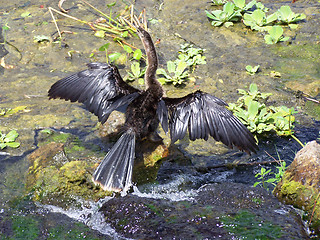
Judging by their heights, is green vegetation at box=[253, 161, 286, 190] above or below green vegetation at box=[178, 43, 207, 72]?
below

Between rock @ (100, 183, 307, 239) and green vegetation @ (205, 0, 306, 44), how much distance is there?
3954 millimetres

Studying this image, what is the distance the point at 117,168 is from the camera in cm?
427

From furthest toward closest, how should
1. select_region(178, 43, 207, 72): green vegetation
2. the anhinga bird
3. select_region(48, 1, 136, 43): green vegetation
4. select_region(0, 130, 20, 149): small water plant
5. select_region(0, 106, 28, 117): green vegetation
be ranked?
select_region(48, 1, 136, 43): green vegetation, select_region(178, 43, 207, 72): green vegetation, select_region(0, 106, 28, 117): green vegetation, select_region(0, 130, 20, 149): small water plant, the anhinga bird

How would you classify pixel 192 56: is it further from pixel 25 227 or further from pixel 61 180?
pixel 25 227

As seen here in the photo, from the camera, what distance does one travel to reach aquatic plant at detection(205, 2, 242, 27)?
7.38 meters

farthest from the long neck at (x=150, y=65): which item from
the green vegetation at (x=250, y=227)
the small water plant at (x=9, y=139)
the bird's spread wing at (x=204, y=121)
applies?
the green vegetation at (x=250, y=227)

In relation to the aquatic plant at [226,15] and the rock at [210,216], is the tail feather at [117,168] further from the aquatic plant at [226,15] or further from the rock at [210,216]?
the aquatic plant at [226,15]

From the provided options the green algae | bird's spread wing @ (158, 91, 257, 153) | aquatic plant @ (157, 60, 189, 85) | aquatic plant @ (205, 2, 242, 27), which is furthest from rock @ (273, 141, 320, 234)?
aquatic plant @ (205, 2, 242, 27)

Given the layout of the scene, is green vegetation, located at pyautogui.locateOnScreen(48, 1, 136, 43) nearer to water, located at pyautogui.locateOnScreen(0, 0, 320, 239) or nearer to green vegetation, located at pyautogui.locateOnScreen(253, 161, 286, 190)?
water, located at pyautogui.locateOnScreen(0, 0, 320, 239)

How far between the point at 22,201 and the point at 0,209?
23cm

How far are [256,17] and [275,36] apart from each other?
0.59 meters

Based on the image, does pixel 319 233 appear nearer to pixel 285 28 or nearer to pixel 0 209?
pixel 0 209

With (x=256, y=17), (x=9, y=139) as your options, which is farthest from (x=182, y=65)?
(x=9, y=139)

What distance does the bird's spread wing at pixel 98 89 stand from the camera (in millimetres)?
4844
